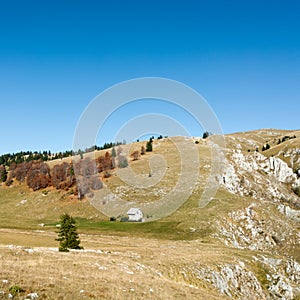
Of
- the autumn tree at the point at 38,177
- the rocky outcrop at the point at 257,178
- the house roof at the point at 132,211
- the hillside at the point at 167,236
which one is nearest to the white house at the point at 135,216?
the house roof at the point at 132,211

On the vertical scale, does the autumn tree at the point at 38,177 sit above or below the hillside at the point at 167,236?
above

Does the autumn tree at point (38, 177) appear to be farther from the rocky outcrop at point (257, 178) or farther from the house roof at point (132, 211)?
the rocky outcrop at point (257, 178)

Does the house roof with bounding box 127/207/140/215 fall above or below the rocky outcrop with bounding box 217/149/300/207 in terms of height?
below

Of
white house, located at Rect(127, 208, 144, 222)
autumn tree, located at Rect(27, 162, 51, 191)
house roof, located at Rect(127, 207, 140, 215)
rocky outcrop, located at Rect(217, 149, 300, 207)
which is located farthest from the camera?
autumn tree, located at Rect(27, 162, 51, 191)

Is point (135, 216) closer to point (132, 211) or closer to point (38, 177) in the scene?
point (132, 211)

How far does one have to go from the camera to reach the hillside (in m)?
25.4

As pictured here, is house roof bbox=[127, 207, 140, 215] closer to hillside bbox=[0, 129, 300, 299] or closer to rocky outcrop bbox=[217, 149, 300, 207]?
hillside bbox=[0, 129, 300, 299]

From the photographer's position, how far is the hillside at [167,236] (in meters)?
25.4

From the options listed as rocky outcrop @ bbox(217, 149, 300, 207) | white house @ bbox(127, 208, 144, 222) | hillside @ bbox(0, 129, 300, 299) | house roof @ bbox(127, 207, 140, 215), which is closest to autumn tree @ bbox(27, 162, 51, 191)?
hillside @ bbox(0, 129, 300, 299)

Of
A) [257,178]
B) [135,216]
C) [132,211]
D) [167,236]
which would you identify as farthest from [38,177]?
[257,178]

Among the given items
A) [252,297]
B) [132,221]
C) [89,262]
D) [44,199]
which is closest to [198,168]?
[132,221]

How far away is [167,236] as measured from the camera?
75.4 meters

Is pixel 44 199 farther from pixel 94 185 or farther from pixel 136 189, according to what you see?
pixel 136 189

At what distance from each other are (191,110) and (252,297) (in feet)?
136
